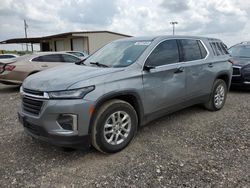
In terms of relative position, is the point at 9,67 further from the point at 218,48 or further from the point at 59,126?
the point at 218,48

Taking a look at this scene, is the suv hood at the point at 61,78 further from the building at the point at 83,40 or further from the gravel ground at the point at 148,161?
the building at the point at 83,40

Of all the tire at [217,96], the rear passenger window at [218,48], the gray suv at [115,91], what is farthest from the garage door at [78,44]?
the gray suv at [115,91]

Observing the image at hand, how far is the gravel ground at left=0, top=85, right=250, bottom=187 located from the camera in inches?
112

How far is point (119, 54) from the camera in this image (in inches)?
160

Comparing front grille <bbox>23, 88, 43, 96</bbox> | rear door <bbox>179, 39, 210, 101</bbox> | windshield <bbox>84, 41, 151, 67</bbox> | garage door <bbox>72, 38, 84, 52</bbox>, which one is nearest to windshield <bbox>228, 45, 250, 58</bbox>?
rear door <bbox>179, 39, 210, 101</bbox>

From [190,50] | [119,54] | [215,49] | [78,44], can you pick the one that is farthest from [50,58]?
[78,44]

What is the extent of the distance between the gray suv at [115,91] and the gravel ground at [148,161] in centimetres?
34

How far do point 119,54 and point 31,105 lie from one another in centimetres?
169

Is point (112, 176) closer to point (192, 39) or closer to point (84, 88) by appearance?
point (84, 88)

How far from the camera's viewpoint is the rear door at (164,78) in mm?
3744

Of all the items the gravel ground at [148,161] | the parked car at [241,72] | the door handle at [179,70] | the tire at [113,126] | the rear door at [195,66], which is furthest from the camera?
the parked car at [241,72]

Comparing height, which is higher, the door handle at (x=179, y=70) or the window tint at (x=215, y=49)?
the window tint at (x=215, y=49)

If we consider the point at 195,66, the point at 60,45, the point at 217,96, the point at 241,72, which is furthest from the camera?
the point at 60,45

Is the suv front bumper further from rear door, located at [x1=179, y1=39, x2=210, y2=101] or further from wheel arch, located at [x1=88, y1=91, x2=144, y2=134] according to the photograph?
rear door, located at [x1=179, y1=39, x2=210, y2=101]
